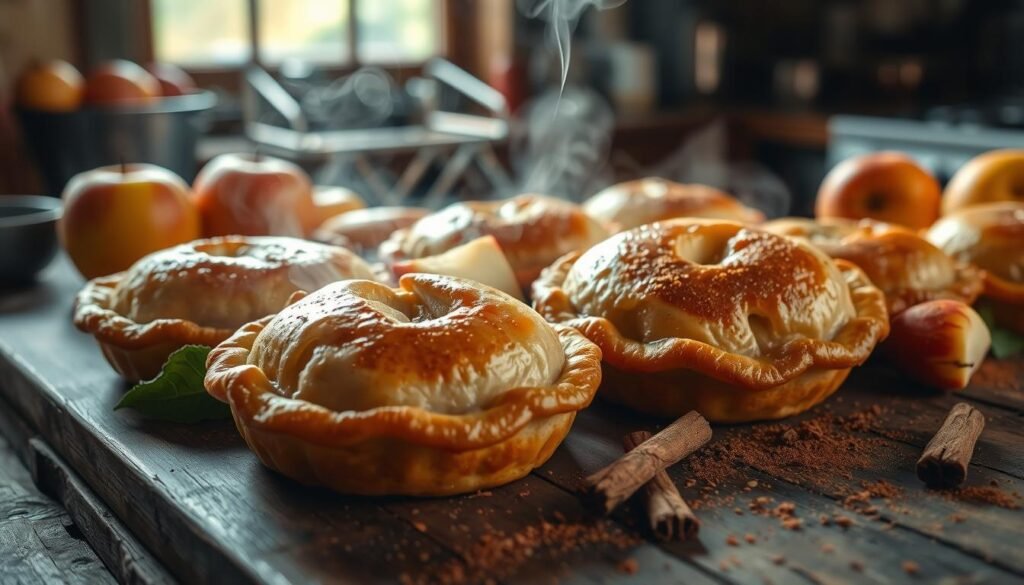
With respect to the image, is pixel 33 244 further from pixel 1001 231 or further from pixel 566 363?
pixel 1001 231

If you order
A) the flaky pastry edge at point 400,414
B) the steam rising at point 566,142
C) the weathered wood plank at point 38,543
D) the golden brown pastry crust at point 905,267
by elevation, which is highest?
the golden brown pastry crust at point 905,267

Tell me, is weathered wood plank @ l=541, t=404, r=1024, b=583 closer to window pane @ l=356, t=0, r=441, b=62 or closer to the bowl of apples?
the bowl of apples

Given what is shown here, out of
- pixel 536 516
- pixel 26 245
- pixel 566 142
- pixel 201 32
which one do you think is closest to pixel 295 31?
pixel 201 32

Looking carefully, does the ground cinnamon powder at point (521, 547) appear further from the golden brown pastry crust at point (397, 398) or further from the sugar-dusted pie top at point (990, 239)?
the sugar-dusted pie top at point (990, 239)

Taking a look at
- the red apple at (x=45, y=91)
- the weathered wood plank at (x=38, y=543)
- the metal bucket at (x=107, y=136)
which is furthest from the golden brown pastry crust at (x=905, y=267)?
the red apple at (x=45, y=91)

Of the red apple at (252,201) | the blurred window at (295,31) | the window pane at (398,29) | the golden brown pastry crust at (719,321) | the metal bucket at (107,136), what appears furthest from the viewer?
the window pane at (398,29)

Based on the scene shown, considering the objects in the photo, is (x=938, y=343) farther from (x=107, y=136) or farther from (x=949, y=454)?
(x=107, y=136)

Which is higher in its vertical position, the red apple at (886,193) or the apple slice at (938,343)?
the red apple at (886,193)

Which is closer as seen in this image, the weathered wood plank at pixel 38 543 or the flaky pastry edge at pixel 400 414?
the flaky pastry edge at pixel 400 414

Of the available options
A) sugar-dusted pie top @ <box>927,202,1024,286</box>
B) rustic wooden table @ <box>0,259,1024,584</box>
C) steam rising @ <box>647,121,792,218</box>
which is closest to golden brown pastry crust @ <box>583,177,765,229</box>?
sugar-dusted pie top @ <box>927,202,1024,286</box>
